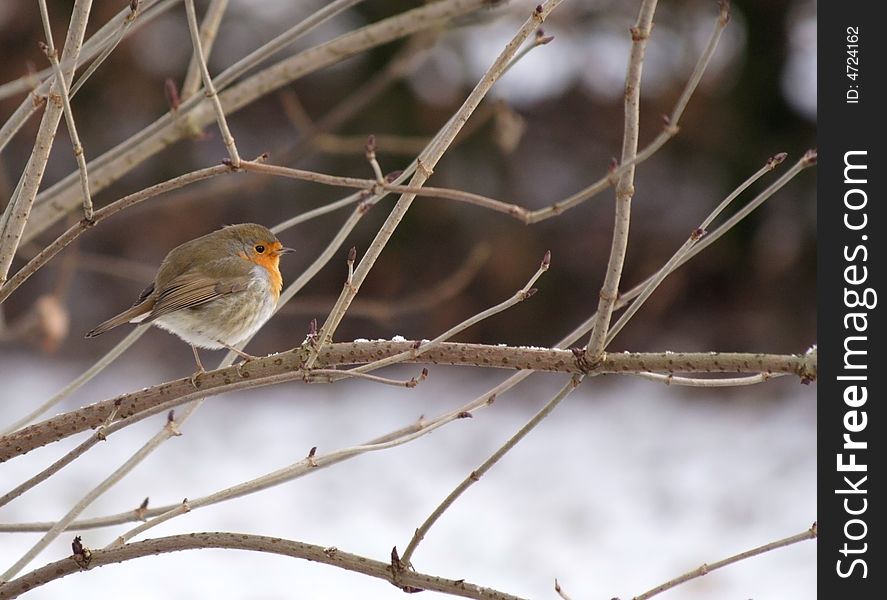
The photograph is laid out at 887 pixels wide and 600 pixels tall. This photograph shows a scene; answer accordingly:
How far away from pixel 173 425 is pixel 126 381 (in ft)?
14.8

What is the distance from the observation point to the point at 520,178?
7191mm

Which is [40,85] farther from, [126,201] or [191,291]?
[191,291]

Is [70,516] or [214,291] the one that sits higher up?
[214,291]

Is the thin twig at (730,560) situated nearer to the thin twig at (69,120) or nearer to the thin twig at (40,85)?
the thin twig at (69,120)

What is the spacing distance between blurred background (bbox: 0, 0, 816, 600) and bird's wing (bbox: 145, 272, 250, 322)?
1766 mm

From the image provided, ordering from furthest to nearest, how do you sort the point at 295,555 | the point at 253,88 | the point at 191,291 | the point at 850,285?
the point at 191,291
the point at 253,88
the point at 850,285
the point at 295,555

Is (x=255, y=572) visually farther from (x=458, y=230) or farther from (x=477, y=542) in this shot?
(x=458, y=230)

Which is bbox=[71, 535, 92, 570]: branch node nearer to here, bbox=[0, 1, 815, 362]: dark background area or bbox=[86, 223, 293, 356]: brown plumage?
bbox=[86, 223, 293, 356]: brown plumage

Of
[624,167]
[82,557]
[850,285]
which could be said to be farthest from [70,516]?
[850,285]

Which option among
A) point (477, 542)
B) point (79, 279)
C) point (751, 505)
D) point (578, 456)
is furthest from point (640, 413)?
point (79, 279)

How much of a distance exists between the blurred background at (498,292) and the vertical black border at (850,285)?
2.15m

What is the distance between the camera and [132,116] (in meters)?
7.47

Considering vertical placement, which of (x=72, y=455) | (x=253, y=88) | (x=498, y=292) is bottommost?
(x=72, y=455)

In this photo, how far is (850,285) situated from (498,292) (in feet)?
14.7
